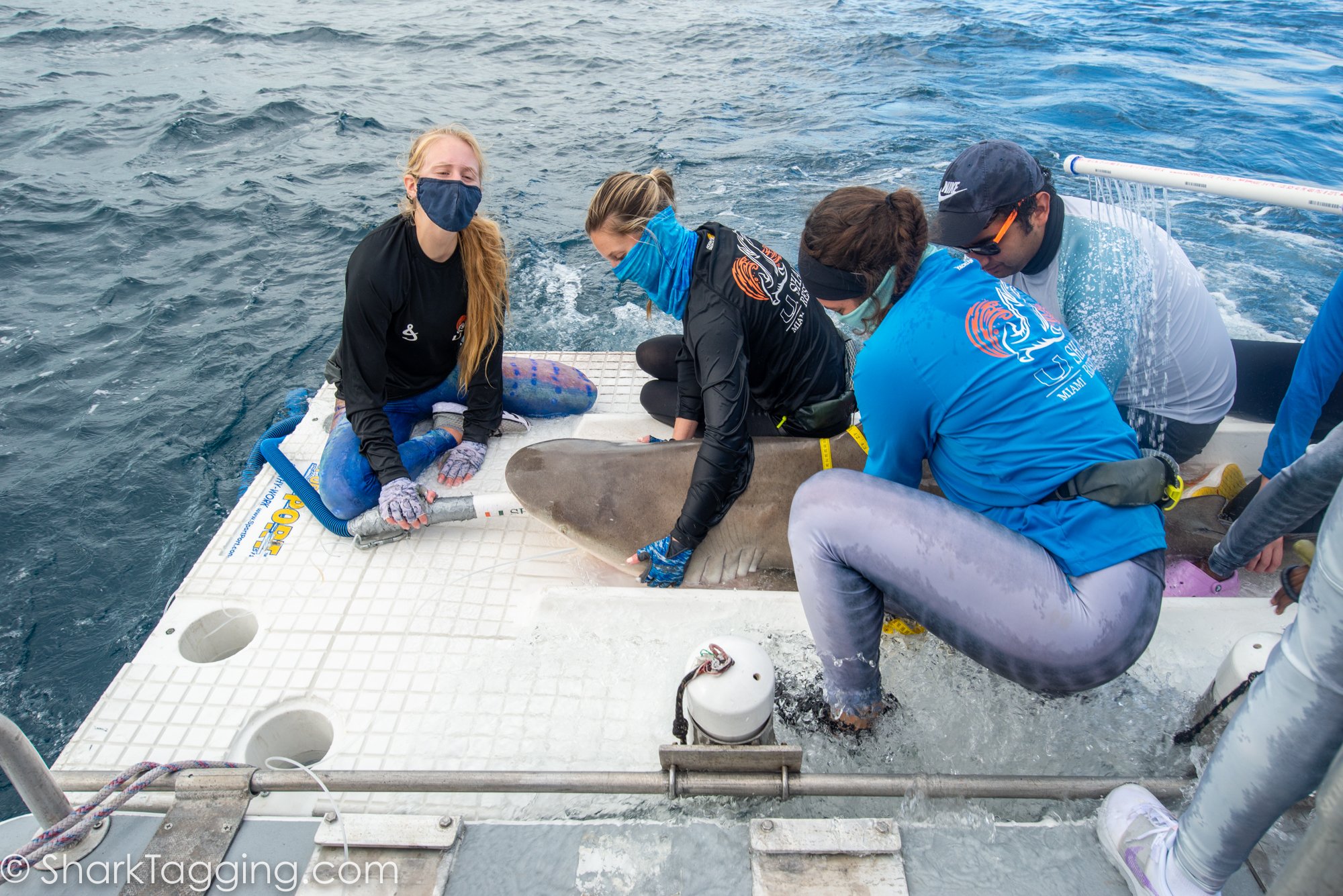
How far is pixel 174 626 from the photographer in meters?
3.04

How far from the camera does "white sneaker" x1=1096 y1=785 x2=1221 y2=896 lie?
4.87 ft

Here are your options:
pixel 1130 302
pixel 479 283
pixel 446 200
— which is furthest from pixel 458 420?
pixel 1130 302

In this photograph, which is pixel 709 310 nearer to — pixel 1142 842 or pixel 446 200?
pixel 446 200

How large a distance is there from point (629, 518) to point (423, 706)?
118cm

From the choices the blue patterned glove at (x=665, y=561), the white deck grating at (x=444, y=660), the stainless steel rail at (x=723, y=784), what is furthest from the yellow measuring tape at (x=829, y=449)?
the stainless steel rail at (x=723, y=784)

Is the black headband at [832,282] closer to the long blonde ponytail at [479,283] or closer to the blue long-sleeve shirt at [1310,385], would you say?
the blue long-sleeve shirt at [1310,385]

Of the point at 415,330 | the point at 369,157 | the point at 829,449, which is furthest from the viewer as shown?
the point at 369,157

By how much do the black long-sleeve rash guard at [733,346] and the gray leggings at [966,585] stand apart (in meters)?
0.93

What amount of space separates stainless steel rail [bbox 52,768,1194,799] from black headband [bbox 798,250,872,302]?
1.28 metres

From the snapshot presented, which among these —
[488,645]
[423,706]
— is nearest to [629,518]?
[488,645]

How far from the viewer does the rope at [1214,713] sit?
77.7 inches

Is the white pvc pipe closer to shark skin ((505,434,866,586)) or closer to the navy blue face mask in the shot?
shark skin ((505,434,866,586))

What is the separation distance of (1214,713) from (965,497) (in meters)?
0.84

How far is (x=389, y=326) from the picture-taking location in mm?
3650
